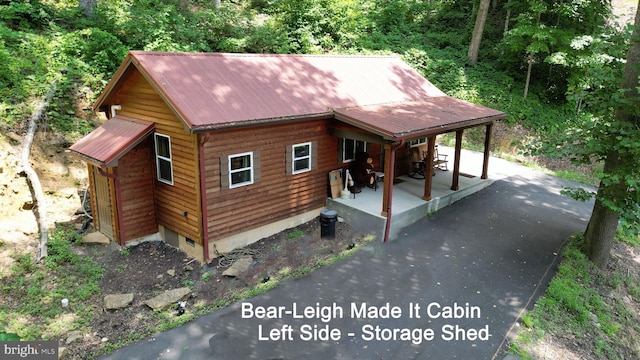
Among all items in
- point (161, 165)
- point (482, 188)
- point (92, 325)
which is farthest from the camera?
point (482, 188)

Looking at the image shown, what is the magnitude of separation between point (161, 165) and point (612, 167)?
11.4 meters

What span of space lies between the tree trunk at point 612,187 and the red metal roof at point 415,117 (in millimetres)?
4303

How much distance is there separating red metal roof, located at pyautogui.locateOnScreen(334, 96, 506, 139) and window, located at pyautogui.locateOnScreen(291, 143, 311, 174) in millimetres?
1314

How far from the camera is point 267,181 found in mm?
11773

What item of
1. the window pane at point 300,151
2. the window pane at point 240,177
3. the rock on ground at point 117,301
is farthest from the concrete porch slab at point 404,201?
the rock on ground at point 117,301

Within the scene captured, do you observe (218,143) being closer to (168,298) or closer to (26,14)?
(168,298)

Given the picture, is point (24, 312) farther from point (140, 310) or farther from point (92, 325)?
point (140, 310)

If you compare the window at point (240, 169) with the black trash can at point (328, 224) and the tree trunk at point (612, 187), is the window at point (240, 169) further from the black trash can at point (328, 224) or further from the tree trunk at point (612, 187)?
the tree trunk at point (612, 187)

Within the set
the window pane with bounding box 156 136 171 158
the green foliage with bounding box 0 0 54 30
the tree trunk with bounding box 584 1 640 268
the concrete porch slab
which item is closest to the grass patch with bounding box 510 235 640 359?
the tree trunk with bounding box 584 1 640 268

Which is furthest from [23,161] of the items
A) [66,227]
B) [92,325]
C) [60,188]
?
A: [92,325]

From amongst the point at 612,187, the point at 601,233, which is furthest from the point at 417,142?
the point at 612,187

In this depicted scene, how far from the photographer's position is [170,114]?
1048cm

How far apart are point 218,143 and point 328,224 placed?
3754 mm

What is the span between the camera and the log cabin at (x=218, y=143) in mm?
10344
